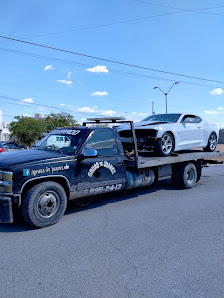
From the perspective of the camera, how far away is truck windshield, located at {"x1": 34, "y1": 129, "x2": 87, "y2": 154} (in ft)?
18.1

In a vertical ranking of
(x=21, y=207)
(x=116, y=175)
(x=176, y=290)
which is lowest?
(x=176, y=290)

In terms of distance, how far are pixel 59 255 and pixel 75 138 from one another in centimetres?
259

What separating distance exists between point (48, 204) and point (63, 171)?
65cm

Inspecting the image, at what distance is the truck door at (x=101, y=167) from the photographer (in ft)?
17.5

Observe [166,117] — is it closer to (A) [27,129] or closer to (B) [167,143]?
(B) [167,143]

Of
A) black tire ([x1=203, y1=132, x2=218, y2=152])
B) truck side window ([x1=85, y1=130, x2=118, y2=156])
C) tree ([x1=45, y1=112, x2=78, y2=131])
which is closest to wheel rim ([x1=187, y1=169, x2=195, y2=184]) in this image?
black tire ([x1=203, y1=132, x2=218, y2=152])

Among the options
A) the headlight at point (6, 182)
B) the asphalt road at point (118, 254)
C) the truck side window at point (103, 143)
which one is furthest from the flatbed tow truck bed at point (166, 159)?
the headlight at point (6, 182)

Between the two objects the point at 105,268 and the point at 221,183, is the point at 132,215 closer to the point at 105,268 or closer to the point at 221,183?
the point at 105,268

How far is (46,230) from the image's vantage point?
4664 millimetres

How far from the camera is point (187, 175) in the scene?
8406 millimetres

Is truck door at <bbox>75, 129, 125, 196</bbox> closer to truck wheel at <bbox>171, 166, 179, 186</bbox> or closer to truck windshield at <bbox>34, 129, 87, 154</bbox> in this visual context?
truck windshield at <bbox>34, 129, 87, 154</bbox>

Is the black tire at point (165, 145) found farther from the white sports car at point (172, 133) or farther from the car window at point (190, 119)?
the car window at point (190, 119)

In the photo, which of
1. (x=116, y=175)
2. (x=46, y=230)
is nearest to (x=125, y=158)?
(x=116, y=175)

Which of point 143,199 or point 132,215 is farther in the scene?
point 143,199
